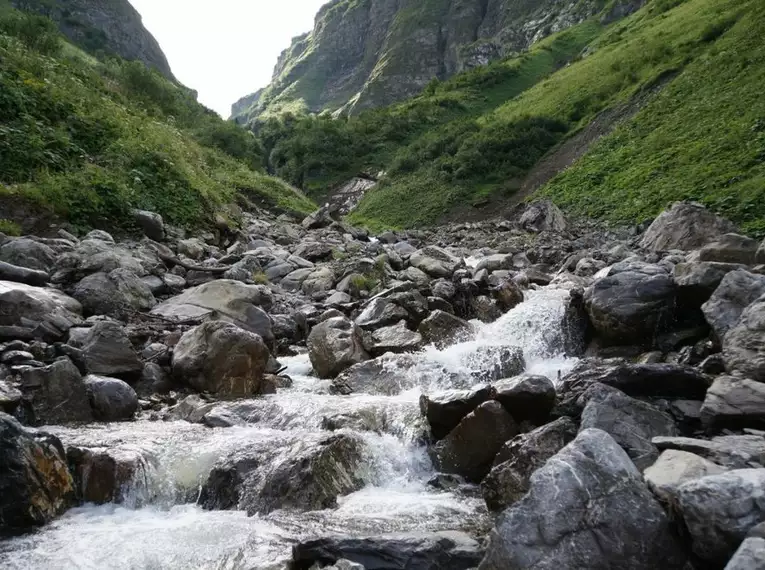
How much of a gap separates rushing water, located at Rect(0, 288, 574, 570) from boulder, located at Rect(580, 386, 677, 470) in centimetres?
169

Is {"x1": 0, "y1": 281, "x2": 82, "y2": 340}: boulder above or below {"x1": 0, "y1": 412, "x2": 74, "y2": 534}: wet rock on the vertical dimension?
above

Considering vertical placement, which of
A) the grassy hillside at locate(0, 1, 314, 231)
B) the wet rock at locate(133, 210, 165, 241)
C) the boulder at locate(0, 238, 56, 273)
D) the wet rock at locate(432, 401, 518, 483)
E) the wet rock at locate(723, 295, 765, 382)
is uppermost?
the grassy hillside at locate(0, 1, 314, 231)

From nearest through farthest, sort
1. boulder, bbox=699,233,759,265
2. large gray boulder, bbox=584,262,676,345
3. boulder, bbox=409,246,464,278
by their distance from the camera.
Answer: large gray boulder, bbox=584,262,676,345 < boulder, bbox=699,233,759,265 < boulder, bbox=409,246,464,278

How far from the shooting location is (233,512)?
6574 millimetres

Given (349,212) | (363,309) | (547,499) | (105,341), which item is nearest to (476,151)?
(349,212)

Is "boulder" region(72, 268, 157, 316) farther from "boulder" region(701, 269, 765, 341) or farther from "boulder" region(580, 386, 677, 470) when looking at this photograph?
"boulder" region(701, 269, 765, 341)

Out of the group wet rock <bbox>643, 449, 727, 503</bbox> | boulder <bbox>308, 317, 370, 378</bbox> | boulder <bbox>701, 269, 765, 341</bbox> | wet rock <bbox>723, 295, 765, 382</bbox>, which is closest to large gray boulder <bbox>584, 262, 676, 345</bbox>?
boulder <bbox>701, 269, 765, 341</bbox>

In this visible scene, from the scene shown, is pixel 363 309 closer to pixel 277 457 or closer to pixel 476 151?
pixel 277 457

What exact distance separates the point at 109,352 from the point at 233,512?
415cm

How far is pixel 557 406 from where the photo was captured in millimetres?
7781

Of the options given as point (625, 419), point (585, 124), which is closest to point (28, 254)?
point (625, 419)

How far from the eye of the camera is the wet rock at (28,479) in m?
5.62

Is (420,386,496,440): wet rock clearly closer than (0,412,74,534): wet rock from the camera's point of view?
No

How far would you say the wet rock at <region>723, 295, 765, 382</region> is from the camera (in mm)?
7078
